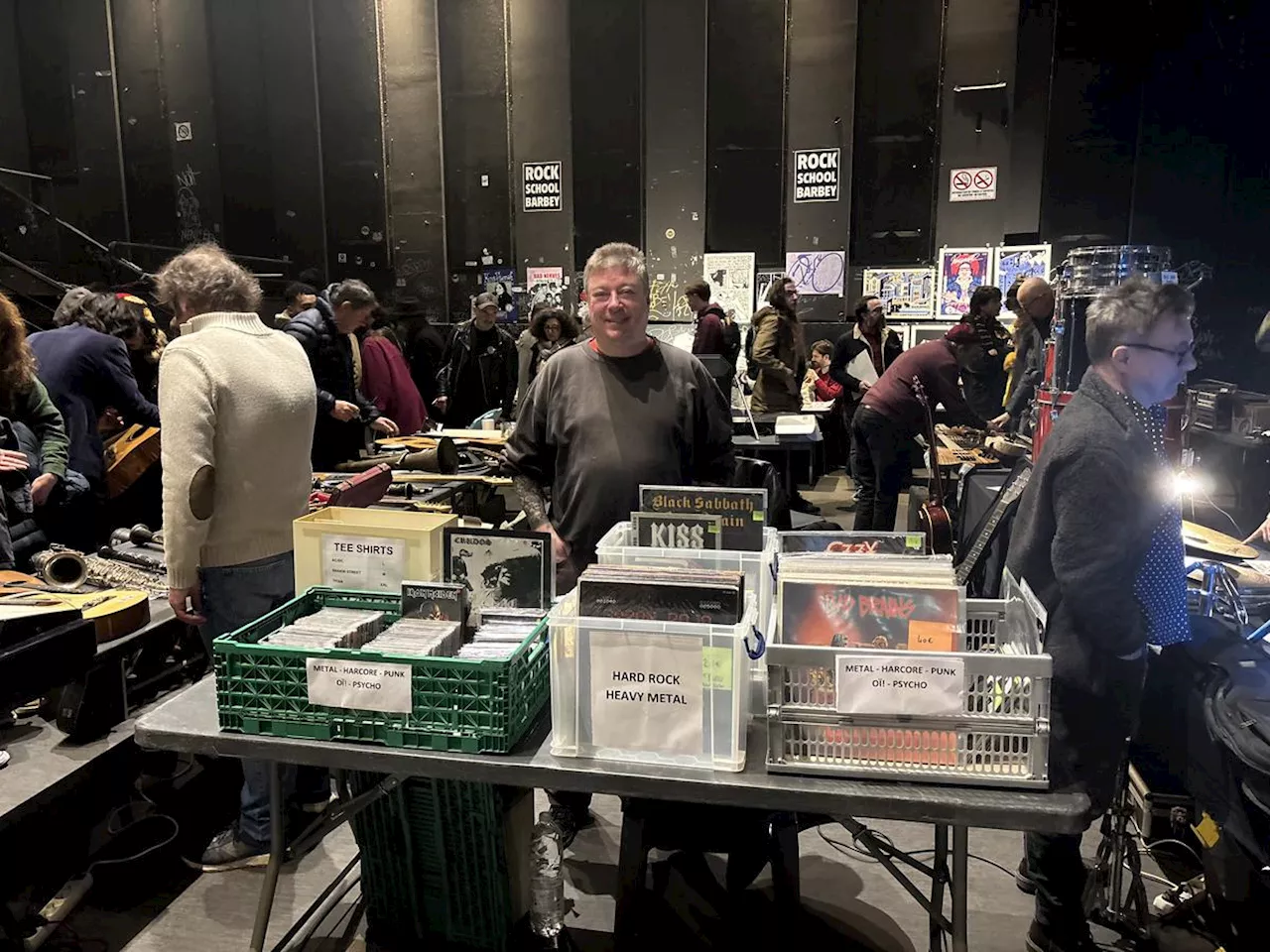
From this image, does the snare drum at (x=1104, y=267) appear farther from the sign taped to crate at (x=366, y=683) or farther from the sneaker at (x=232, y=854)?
the sneaker at (x=232, y=854)

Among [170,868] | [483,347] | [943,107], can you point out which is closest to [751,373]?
[483,347]

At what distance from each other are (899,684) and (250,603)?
1.83m

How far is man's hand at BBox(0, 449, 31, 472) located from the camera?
128 inches

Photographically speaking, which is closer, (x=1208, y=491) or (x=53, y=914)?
(x=53, y=914)

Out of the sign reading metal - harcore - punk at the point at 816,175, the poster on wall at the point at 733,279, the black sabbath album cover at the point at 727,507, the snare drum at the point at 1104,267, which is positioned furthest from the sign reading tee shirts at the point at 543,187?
the black sabbath album cover at the point at 727,507

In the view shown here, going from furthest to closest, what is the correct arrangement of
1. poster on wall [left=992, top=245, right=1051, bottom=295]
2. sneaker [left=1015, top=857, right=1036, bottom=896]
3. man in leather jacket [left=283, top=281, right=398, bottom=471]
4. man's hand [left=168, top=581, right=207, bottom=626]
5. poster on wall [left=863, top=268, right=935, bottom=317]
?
poster on wall [left=863, top=268, right=935, bottom=317] → poster on wall [left=992, top=245, right=1051, bottom=295] → man in leather jacket [left=283, top=281, right=398, bottom=471] → sneaker [left=1015, top=857, right=1036, bottom=896] → man's hand [left=168, top=581, right=207, bottom=626]

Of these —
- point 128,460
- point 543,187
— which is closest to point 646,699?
point 128,460

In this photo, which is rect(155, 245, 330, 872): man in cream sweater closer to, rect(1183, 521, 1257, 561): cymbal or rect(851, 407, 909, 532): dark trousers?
rect(1183, 521, 1257, 561): cymbal

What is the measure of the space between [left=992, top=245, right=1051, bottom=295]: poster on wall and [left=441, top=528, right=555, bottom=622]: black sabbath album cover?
7264 millimetres

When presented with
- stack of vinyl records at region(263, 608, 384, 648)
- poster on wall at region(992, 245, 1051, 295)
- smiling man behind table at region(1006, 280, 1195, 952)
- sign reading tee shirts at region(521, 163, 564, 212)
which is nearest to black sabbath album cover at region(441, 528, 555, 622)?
stack of vinyl records at region(263, 608, 384, 648)

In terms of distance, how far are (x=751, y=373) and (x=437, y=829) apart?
18.7 feet

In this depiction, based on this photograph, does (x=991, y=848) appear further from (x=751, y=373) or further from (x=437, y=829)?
(x=751, y=373)

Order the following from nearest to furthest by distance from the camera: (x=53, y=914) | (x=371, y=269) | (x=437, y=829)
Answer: (x=437, y=829) → (x=53, y=914) → (x=371, y=269)

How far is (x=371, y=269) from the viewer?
33.4 ft
